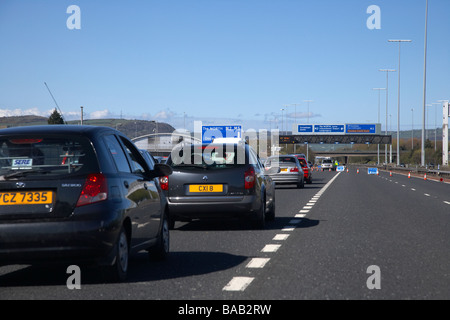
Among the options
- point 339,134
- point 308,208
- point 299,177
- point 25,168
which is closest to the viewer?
point 25,168

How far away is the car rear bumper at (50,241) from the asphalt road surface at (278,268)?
332 mm

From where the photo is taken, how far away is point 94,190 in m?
6.66

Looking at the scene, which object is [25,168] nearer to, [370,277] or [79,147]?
[79,147]

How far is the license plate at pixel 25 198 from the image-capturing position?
6.54 meters

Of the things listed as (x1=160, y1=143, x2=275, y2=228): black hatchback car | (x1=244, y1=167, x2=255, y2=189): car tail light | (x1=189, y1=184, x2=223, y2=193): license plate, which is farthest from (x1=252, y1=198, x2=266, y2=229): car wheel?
(x1=189, y1=184, x2=223, y2=193): license plate

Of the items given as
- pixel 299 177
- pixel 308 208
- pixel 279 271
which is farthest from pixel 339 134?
pixel 279 271

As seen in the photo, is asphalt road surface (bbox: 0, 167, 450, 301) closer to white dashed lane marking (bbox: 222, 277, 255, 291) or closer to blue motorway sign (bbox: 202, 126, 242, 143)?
white dashed lane marking (bbox: 222, 277, 255, 291)

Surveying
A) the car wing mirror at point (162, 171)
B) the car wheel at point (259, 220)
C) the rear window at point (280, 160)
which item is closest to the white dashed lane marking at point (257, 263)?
the car wing mirror at point (162, 171)

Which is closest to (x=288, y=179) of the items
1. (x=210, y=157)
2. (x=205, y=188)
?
(x=210, y=157)

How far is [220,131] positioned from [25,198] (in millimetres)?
51801

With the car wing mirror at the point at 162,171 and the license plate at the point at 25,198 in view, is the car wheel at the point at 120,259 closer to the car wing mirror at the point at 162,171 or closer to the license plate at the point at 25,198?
the license plate at the point at 25,198

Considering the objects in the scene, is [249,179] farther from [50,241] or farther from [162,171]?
[50,241]
